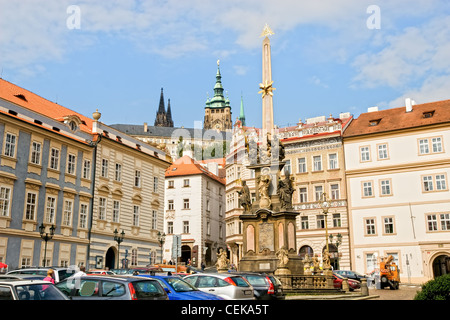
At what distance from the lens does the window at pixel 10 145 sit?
30.6 m

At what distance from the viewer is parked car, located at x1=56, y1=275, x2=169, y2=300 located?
1053 cm

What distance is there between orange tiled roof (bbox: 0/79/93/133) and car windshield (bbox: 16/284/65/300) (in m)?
25.3

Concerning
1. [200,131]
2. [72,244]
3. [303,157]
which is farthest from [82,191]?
[200,131]

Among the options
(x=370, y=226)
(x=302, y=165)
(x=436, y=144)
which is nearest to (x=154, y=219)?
(x=302, y=165)

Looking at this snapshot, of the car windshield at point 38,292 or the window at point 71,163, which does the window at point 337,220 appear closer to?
the window at point 71,163

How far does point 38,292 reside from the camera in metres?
8.88

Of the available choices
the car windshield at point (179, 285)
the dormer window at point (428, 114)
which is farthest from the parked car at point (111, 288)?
the dormer window at point (428, 114)

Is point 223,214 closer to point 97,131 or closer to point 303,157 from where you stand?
point 303,157

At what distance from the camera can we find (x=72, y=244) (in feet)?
114

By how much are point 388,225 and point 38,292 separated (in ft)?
135

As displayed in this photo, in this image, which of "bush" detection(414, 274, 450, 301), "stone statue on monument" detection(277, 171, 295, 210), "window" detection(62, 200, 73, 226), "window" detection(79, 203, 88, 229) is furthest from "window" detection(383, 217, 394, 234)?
"bush" detection(414, 274, 450, 301)

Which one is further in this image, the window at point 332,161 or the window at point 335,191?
the window at point 332,161

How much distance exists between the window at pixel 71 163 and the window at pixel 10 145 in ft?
16.8

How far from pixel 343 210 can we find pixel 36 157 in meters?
29.5
